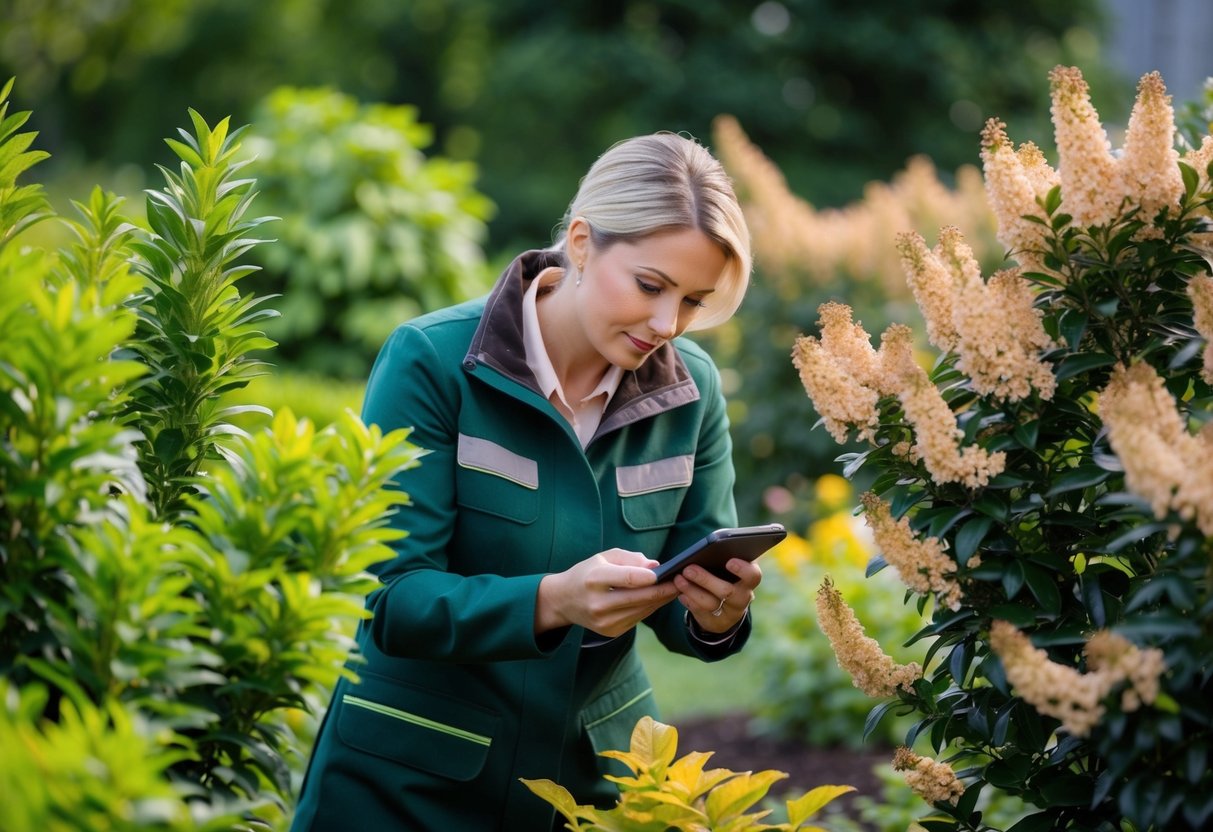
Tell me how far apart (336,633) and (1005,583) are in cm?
101

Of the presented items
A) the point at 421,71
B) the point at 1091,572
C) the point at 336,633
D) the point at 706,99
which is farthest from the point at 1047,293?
the point at 421,71

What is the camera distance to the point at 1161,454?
5.42 ft

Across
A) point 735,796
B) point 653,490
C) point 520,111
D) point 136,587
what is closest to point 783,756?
point 653,490

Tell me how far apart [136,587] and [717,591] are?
111cm

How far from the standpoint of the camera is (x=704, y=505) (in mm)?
2758

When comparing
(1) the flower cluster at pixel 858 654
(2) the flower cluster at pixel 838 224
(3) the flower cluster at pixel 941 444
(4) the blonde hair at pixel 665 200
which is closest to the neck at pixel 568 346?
(4) the blonde hair at pixel 665 200

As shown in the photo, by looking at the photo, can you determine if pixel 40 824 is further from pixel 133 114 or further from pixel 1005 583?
pixel 133 114

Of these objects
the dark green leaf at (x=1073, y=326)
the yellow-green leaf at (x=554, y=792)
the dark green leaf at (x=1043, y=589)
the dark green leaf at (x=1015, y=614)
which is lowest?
the yellow-green leaf at (x=554, y=792)

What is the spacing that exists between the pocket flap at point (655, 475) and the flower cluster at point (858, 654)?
21.5 inches

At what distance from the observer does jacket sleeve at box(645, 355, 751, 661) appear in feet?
8.84

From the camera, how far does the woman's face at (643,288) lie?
99.4 inches

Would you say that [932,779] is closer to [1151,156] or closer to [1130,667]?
[1130,667]

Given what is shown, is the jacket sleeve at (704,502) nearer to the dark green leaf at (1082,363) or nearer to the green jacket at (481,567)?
the green jacket at (481,567)

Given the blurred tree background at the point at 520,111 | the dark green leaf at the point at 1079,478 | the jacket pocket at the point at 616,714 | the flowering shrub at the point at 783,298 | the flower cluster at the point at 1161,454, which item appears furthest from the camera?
the flowering shrub at the point at 783,298
